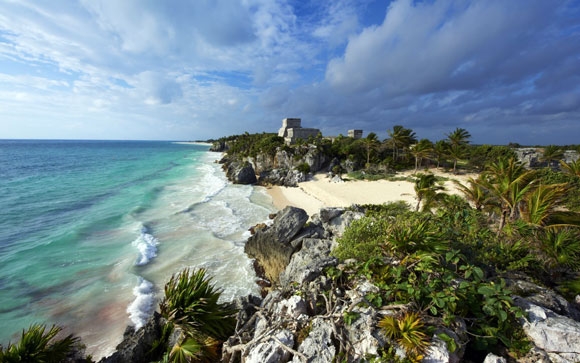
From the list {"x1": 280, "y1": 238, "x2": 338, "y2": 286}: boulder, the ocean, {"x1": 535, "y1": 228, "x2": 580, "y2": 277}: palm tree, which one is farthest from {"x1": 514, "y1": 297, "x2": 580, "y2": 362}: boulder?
the ocean

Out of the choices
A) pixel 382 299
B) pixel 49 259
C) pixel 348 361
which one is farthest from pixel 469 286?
pixel 49 259

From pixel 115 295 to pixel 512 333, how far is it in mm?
15556

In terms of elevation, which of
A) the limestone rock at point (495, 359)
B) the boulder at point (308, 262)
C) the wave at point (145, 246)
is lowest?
the wave at point (145, 246)

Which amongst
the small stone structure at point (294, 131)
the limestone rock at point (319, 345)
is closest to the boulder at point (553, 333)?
the limestone rock at point (319, 345)

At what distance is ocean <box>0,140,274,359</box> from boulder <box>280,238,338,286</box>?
3.26 m

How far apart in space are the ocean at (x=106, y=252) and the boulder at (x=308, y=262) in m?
3.26

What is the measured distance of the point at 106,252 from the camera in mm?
16656

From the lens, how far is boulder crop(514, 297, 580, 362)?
13.8ft

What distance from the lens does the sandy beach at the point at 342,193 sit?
26.7 m

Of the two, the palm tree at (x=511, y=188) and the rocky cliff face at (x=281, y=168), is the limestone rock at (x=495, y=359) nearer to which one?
the palm tree at (x=511, y=188)

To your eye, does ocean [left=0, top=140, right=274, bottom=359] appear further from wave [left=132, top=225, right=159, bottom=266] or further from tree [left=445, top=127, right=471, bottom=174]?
tree [left=445, top=127, right=471, bottom=174]

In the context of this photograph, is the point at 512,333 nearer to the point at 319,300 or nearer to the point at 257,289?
the point at 319,300

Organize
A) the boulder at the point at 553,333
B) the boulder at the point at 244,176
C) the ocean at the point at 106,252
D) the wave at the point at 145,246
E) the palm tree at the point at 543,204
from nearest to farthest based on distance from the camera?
1. the boulder at the point at 553,333
2. the palm tree at the point at 543,204
3. the ocean at the point at 106,252
4. the wave at the point at 145,246
5. the boulder at the point at 244,176

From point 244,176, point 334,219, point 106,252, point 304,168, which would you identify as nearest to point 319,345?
point 334,219
